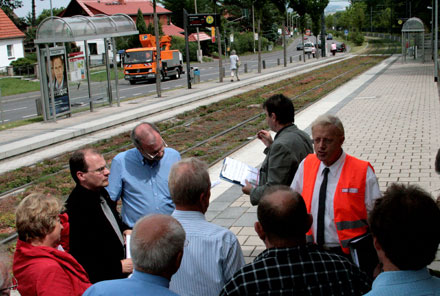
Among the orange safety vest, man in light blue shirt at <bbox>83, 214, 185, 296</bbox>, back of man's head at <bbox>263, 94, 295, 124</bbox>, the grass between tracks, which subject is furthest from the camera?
the grass between tracks

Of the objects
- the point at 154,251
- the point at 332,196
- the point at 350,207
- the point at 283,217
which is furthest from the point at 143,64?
the point at 154,251

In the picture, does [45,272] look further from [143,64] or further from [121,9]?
[121,9]

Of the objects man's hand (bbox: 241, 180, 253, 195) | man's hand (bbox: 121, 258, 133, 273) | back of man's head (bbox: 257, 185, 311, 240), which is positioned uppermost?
back of man's head (bbox: 257, 185, 311, 240)

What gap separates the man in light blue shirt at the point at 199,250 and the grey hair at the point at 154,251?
55 centimetres

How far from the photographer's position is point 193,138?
15.5 m

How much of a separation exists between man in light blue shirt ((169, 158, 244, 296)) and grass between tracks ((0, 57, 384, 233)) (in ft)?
18.7

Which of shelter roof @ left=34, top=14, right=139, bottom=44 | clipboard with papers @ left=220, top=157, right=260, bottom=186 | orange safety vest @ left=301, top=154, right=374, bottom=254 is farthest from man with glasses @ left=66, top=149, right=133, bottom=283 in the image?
shelter roof @ left=34, top=14, right=139, bottom=44

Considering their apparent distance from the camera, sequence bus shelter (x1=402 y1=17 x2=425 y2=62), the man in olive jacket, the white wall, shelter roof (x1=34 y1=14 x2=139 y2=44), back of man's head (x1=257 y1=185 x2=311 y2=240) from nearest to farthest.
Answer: back of man's head (x1=257 y1=185 x2=311 y2=240) → the man in olive jacket → shelter roof (x1=34 y1=14 x2=139 y2=44) → bus shelter (x1=402 y1=17 x2=425 y2=62) → the white wall

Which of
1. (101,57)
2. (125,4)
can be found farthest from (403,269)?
(125,4)

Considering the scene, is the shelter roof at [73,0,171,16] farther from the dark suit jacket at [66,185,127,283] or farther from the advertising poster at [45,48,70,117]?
the dark suit jacket at [66,185,127,283]

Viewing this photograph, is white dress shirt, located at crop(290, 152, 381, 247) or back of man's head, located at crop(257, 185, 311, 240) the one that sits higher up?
back of man's head, located at crop(257, 185, 311, 240)

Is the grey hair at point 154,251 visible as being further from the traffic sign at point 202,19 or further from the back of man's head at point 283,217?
the traffic sign at point 202,19

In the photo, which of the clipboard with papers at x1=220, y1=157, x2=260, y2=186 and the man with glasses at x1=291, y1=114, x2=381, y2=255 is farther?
the clipboard with papers at x1=220, y1=157, x2=260, y2=186

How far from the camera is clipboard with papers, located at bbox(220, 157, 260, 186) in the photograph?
442 cm
